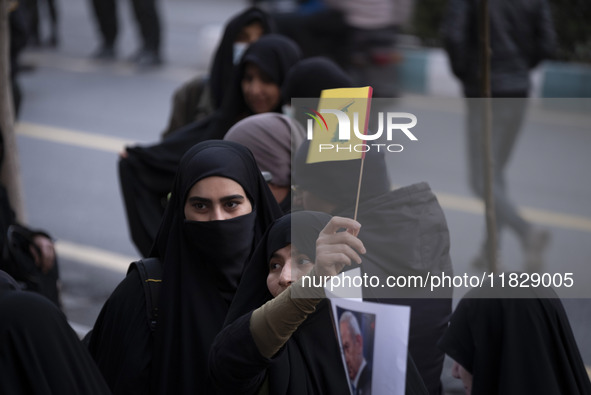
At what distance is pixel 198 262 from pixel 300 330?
0.51 metres

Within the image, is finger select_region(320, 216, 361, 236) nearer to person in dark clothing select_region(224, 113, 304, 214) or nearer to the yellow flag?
the yellow flag

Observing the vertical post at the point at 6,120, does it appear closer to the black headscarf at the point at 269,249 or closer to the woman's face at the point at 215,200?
the woman's face at the point at 215,200

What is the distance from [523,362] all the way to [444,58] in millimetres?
8650

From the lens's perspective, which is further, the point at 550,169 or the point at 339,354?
the point at 550,169

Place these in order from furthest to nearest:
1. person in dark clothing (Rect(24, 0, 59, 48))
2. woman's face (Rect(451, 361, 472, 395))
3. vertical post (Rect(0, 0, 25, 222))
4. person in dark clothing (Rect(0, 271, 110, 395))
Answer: person in dark clothing (Rect(24, 0, 59, 48)), vertical post (Rect(0, 0, 25, 222)), woman's face (Rect(451, 361, 472, 395)), person in dark clothing (Rect(0, 271, 110, 395))

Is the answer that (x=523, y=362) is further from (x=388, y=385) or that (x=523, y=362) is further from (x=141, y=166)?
(x=141, y=166)

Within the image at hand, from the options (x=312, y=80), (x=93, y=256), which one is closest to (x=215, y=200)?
(x=312, y=80)

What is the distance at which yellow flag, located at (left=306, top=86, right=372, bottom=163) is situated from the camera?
227 cm

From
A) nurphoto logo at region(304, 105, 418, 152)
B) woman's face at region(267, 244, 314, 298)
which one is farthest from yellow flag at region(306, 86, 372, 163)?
woman's face at region(267, 244, 314, 298)

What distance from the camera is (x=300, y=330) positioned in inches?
99.1

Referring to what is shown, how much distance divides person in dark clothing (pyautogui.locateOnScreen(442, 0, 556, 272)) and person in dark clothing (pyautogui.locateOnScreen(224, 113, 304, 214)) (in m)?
2.32

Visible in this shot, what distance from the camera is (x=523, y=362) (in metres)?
2.36

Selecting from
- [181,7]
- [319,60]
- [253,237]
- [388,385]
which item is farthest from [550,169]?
[181,7]

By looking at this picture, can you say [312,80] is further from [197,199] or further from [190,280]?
[190,280]
